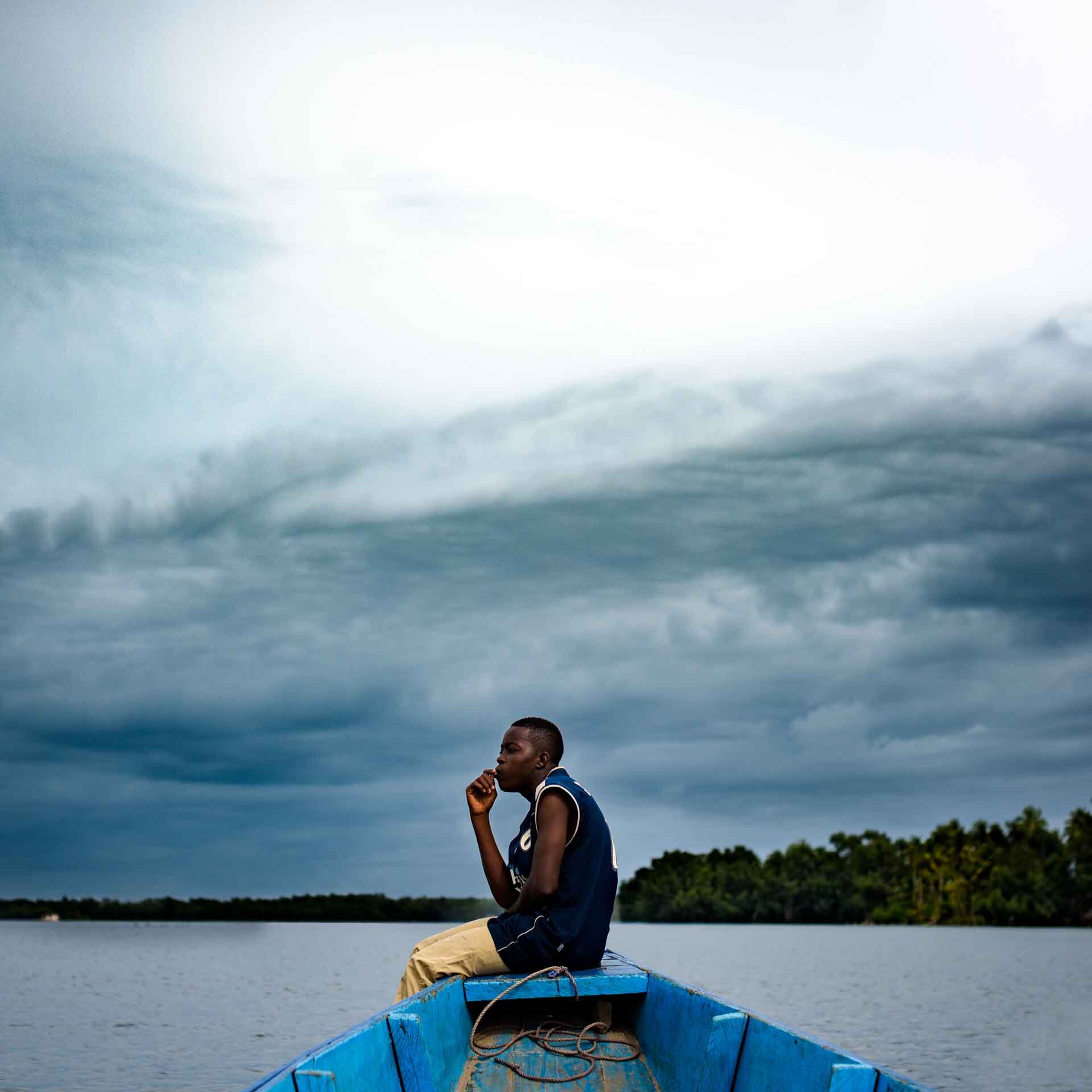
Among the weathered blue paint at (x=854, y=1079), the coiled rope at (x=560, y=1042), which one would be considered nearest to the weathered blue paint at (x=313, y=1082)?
the weathered blue paint at (x=854, y=1079)

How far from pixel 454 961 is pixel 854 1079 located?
330 centimetres

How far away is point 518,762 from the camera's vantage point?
7145 millimetres

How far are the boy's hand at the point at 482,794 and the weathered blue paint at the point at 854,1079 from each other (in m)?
3.25

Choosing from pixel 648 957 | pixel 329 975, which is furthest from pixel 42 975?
pixel 648 957

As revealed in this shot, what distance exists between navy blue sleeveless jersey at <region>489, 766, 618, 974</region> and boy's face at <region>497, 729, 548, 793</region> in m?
0.12

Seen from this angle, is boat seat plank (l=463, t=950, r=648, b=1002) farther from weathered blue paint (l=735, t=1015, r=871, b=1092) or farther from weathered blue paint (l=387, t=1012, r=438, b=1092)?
weathered blue paint (l=735, t=1015, r=871, b=1092)

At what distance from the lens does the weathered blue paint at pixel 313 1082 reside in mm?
4137

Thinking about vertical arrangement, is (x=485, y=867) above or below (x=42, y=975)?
above

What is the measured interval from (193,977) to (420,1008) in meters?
44.8

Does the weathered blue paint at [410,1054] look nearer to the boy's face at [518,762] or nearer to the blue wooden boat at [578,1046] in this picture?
the blue wooden boat at [578,1046]

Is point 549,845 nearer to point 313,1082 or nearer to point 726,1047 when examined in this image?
point 726,1047

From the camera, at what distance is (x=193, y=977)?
153ft

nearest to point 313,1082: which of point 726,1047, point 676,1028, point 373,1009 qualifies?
point 726,1047

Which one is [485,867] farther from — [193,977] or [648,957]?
[648,957]
